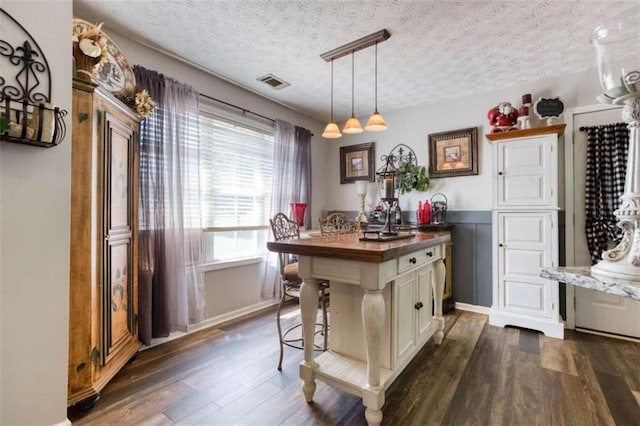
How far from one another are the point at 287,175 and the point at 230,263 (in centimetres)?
128

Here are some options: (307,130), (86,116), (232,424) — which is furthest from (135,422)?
(307,130)

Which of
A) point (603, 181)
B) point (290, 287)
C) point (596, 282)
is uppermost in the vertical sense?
point (603, 181)

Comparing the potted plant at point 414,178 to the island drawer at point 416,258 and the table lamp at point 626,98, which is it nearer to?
the island drawer at point 416,258

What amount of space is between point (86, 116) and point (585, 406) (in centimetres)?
328

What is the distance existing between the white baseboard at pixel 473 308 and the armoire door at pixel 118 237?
331cm

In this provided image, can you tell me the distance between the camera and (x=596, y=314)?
275 centimetres

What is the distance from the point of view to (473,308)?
3.35 m

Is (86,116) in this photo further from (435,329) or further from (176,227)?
(435,329)

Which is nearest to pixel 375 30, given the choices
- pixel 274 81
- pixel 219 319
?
pixel 274 81

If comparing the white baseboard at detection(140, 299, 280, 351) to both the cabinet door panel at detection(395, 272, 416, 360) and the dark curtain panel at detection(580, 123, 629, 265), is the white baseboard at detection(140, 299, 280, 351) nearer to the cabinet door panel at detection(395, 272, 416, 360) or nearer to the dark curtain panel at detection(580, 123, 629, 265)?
the cabinet door panel at detection(395, 272, 416, 360)

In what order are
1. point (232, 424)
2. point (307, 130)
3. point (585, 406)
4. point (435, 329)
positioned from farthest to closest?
point (307, 130) < point (435, 329) < point (585, 406) < point (232, 424)

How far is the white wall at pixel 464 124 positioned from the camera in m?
2.88

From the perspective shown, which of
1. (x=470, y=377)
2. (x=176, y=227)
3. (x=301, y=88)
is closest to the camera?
(x=470, y=377)

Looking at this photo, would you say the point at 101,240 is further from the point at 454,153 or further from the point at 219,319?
the point at 454,153
